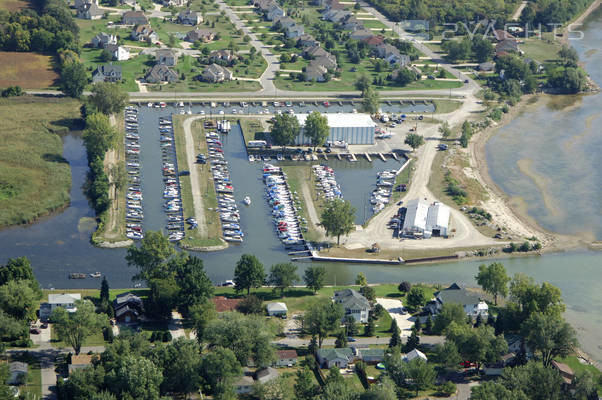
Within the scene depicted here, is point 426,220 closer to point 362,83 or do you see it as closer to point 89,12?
point 362,83

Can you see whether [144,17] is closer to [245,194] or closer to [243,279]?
[245,194]

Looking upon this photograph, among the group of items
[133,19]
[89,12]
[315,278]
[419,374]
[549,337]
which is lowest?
[89,12]

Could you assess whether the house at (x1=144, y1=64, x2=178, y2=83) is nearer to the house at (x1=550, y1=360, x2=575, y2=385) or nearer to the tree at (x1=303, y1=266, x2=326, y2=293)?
the tree at (x1=303, y1=266, x2=326, y2=293)

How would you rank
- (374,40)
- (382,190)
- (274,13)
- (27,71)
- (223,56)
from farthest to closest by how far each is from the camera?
(274,13), (374,40), (223,56), (27,71), (382,190)

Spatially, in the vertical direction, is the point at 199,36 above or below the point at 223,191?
below

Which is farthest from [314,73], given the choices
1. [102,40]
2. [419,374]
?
[419,374]

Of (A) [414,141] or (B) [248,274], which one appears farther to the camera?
(A) [414,141]

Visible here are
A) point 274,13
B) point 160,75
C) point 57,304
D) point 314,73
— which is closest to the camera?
point 57,304

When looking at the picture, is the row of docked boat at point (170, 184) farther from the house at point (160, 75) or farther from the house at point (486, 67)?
the house at point (486, 67)
